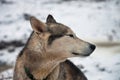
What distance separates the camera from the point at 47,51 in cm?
533

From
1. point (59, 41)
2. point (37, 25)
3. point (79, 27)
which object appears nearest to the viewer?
point (37, 25)

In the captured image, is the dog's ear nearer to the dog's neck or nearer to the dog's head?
the dog's head

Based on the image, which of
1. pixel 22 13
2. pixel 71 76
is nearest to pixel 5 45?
pixel 22 13

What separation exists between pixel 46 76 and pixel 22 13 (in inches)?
263

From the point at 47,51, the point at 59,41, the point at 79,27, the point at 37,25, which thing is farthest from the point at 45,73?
the point at 79,27

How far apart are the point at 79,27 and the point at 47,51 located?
5.88 metres

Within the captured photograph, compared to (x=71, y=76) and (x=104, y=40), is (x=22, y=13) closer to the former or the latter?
(x=104, y=40)

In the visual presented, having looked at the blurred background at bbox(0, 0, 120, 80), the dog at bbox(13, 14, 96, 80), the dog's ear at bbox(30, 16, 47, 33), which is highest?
the dog's ear at bbox(30, 16, 47, 33)

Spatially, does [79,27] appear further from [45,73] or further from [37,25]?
[37,25]

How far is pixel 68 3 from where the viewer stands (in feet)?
42.3

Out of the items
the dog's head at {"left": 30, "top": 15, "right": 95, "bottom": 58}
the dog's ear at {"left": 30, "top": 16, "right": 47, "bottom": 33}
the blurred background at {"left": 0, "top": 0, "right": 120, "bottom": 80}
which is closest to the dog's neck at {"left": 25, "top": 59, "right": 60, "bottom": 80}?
the dog's head at {"left": 30, "top": 15, "right": 95, "bottom": 58}

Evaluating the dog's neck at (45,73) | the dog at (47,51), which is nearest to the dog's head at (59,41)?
the dog at (47,51)

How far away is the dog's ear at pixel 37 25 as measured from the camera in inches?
206

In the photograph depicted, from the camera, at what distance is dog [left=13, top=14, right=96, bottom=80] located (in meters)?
5.34
